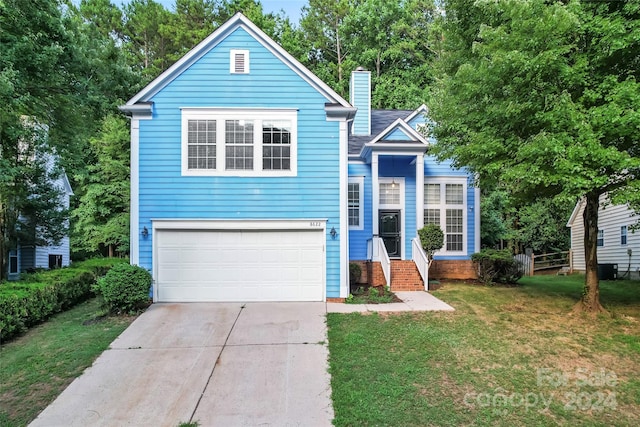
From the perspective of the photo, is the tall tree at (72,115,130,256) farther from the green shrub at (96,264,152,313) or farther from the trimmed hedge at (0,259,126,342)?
the green shrub at (96,264,152,313)

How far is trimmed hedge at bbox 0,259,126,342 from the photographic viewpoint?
23.8ft

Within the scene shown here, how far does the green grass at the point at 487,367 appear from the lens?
4422 millimetres

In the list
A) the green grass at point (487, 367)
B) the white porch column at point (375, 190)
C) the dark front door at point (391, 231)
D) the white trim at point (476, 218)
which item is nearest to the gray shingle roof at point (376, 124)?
the white porch column at point (375, 190)

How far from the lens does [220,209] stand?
9.66m

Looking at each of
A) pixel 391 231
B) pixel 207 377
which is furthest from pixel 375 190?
pixel 207 377

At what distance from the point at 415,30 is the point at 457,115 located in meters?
24.4

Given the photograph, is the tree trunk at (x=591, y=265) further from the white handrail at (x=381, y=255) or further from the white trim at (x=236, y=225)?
the white trim at (x=236, y=225)

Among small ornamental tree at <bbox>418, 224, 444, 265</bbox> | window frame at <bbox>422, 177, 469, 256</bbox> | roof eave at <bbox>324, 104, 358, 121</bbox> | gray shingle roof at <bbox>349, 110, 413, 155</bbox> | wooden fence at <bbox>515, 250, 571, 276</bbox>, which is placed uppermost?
gray shingle roof at <bbox>349, 110, 413, 155</bbox>

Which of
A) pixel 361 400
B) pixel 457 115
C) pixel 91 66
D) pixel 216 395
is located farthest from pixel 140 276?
pixel 457 115

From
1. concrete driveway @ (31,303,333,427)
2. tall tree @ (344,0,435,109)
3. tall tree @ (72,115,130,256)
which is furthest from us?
tall tree @ (344,0,435,109)

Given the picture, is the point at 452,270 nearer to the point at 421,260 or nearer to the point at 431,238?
the point at 421,260

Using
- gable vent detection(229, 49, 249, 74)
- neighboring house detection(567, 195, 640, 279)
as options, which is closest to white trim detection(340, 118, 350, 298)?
gable vent detection(229, 49, 249, 74)

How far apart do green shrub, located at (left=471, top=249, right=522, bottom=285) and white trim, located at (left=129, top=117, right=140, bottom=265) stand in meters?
10.4

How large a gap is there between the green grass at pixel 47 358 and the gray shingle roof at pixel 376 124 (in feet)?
30.6
